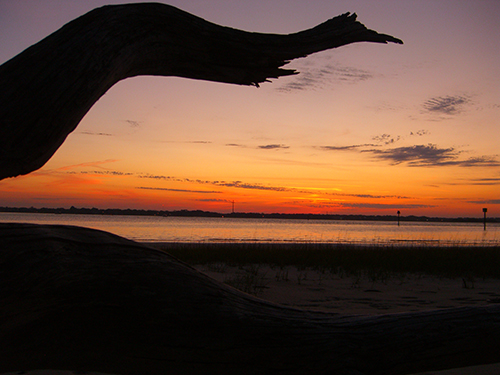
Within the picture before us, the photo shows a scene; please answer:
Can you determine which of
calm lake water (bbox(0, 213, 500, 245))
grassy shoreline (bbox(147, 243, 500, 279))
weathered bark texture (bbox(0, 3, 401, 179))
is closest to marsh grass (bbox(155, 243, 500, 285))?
grassy shoreline (bbox(147, 243, 500, 279))

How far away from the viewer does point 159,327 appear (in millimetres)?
2143

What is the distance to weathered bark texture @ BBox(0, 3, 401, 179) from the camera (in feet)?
6.83

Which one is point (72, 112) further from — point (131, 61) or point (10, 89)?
point (131, 61)

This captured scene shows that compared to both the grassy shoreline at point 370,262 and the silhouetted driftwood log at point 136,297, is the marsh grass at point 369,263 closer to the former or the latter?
the grassy shoreline at point 370,262

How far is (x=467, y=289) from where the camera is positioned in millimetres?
8172

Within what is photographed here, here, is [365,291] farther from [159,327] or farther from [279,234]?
[279,234]

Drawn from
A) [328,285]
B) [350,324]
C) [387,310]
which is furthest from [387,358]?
[328,285]

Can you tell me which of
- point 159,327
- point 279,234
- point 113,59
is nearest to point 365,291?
point 159,327

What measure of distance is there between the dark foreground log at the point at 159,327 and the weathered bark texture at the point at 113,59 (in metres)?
0.61

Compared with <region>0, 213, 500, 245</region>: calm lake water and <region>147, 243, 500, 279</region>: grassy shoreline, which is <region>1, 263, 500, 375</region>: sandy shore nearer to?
<region>147, 243, 500, 279</region>: grassy shoreline

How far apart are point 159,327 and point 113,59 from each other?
1.66 meters

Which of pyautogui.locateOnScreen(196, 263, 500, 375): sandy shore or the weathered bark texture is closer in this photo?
the weathered bark texture

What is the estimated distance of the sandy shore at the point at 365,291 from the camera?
20.9ft

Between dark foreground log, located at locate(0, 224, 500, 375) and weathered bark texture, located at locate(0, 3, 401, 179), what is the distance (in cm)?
61
